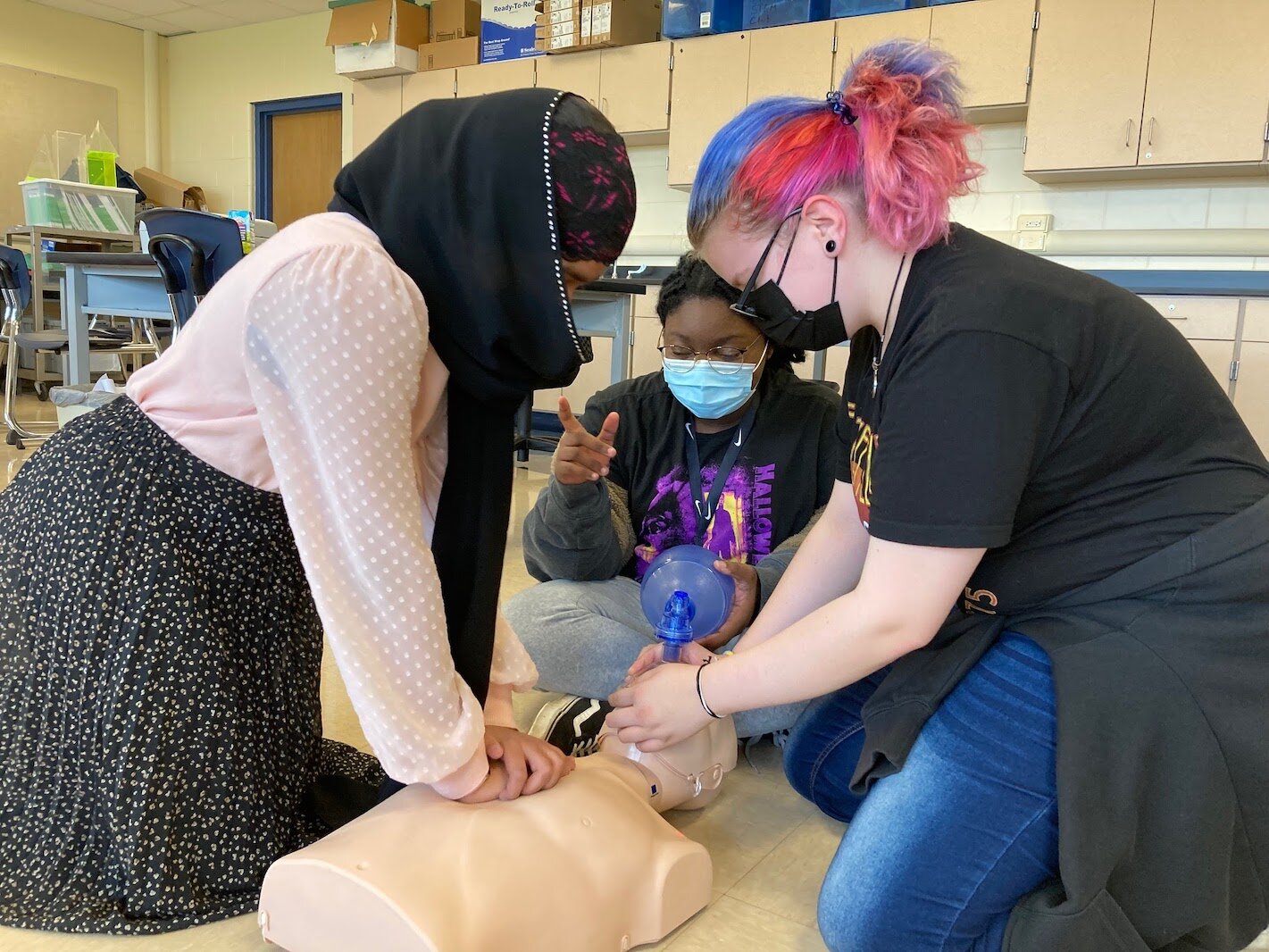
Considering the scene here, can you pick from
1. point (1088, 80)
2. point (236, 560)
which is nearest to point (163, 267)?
point (236, 560)

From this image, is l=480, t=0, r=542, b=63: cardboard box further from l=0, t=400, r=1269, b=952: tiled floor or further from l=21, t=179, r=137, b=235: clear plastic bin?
l=0, t=400, r=1269, b=952: tiled floor

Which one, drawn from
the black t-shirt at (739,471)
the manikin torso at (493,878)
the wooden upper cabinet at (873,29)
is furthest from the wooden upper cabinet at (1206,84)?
the manikin torso at (493,878)

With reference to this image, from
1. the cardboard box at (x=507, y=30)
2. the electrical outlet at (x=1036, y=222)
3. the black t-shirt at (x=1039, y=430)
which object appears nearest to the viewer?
the black t-shirt at (x=1039, y=430)

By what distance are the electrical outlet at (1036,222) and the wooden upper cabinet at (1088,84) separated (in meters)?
0.36

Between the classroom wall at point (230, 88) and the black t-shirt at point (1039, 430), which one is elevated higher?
the classroom wall at point (230, 88)

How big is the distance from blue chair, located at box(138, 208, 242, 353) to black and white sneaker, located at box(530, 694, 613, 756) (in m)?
2.62

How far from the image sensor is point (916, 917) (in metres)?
1.00

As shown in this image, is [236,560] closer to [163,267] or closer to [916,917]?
[916,917]

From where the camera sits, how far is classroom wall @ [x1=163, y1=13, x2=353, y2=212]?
Answer: 7168mm

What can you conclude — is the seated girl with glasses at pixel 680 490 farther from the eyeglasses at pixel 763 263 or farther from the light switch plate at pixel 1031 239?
the light switch plate at pixel 1031 239

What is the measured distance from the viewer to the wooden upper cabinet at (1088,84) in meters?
4.04

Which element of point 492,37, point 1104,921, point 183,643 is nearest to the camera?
point 1104,921

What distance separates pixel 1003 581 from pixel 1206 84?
383 centimetres

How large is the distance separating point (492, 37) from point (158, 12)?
330 centimetres
